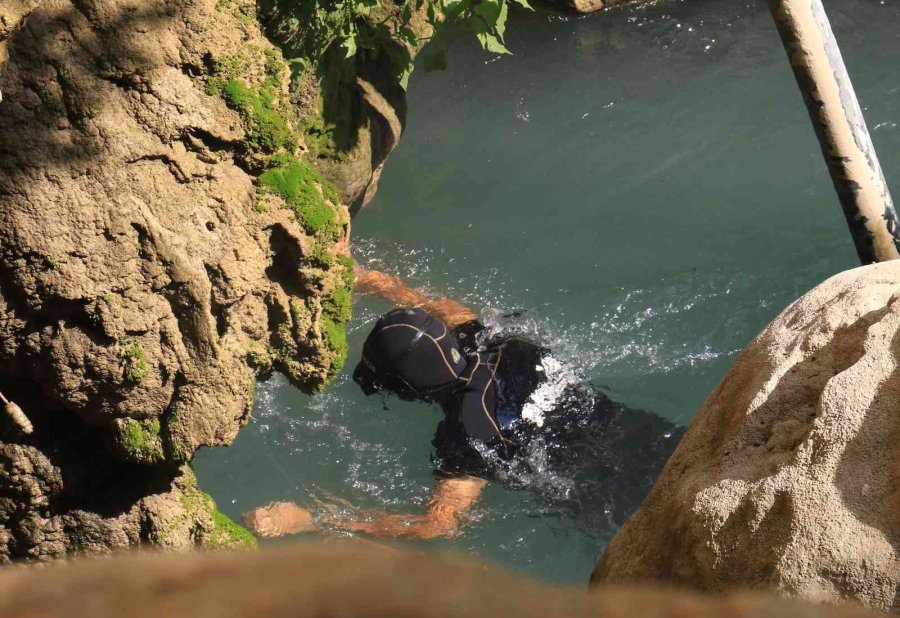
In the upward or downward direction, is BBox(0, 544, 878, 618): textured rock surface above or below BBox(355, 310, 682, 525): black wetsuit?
above

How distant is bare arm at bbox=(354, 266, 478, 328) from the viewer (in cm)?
532

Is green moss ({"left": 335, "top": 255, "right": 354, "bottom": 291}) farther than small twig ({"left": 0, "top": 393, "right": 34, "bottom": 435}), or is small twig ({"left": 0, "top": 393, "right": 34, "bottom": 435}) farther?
green moss ({"left": 335, "top": 255, "right": 354, "bottom": 291})

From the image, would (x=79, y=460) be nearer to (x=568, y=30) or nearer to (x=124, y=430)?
(x=124, y=430)

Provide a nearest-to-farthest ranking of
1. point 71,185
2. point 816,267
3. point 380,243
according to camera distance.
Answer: point 71,185
point 816,267
point 380,243

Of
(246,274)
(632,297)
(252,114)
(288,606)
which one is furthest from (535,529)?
(288,606)

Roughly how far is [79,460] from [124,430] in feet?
1.01

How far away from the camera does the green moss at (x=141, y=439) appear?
3199 millimetres

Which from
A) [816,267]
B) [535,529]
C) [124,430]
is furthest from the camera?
[816,267]

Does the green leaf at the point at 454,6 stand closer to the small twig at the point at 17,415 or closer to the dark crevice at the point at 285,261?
the dark crevice at the point at 285,261

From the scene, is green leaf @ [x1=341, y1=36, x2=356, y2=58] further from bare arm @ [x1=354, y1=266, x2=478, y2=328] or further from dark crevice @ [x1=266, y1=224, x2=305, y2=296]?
bare arm @ [x1=354, y1=266, x2=478, y2=328]

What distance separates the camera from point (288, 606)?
1.66 feet

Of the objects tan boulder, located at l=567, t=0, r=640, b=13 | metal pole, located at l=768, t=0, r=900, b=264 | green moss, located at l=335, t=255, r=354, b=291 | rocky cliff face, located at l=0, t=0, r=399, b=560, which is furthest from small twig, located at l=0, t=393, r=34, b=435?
tan boulder, located at l=567, t=0, r=640, b=13

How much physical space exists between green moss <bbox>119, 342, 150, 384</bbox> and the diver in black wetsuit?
150 centimetres

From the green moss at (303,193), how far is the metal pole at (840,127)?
2255 mm
